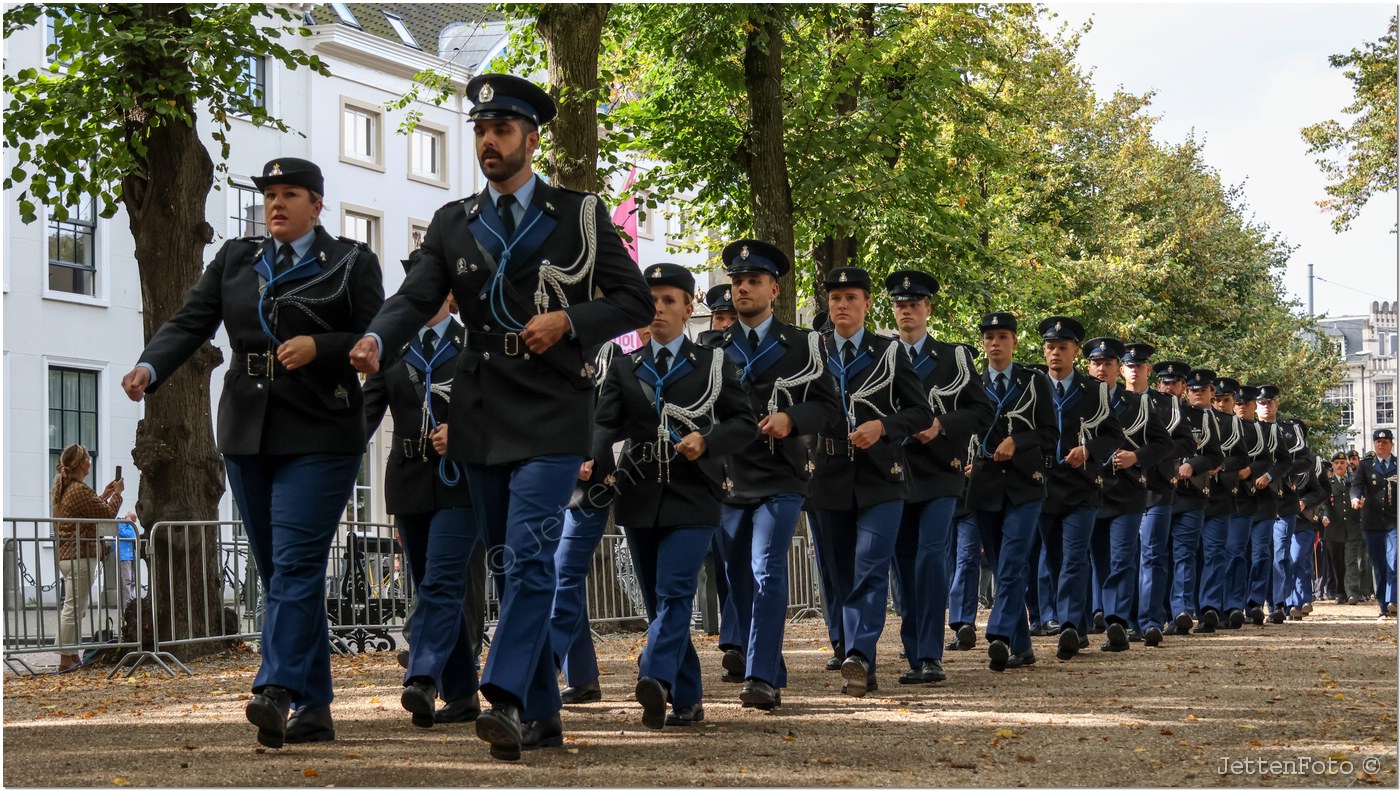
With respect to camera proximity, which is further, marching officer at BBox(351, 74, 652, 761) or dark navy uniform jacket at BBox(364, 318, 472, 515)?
dark navy uniform jacket at BBox(364, 318, 472, 515)

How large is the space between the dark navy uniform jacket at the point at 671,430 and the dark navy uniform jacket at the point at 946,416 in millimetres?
2369

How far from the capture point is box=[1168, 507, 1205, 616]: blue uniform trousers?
1712 cm

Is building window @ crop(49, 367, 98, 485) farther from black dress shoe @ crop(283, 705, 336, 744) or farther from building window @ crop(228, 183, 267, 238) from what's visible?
black dress shoe @ crop(283, 705, 336, 744)

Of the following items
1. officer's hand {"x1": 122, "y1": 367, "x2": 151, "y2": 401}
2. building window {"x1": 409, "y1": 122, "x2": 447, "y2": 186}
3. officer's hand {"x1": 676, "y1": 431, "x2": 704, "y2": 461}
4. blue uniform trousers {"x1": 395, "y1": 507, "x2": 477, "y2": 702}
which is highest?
building window {"x1": 409, "y1": 122, "x2": 447, "y2": 186}

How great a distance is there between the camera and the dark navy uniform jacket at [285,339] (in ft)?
25.2

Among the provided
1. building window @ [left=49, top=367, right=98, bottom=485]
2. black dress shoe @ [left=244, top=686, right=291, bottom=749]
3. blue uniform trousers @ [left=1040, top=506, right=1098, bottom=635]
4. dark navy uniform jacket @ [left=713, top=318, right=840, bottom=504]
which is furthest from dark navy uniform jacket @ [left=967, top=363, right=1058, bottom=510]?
building window @ [left=49, top=367, right=98, bottom=485]

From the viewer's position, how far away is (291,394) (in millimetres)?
7676

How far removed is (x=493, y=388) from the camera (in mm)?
7047

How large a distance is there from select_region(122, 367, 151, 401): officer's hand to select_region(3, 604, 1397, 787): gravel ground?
4.67ft

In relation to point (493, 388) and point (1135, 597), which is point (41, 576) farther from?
point (1135, 597)

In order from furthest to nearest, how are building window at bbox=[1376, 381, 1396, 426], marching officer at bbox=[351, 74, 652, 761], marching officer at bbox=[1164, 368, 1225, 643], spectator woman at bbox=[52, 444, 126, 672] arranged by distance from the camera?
1. building window at bbox=[1376, 381, 1396, 426]
2. marching officer at bbox=[1164, 368, 1225, 643]
3. spectator woman at bbox=[52, 444, 126, 672]
4. marching officer at bbox=[351, 74, 652, 761]

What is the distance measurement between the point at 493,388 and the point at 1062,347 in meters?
8.05

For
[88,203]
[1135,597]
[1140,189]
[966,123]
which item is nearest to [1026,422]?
[1135,597]

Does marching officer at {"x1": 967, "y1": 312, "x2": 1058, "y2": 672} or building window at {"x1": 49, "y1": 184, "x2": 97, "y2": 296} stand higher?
building window at {"x1": 49, "y1": 184, "x2": 97, "y2": 296}
